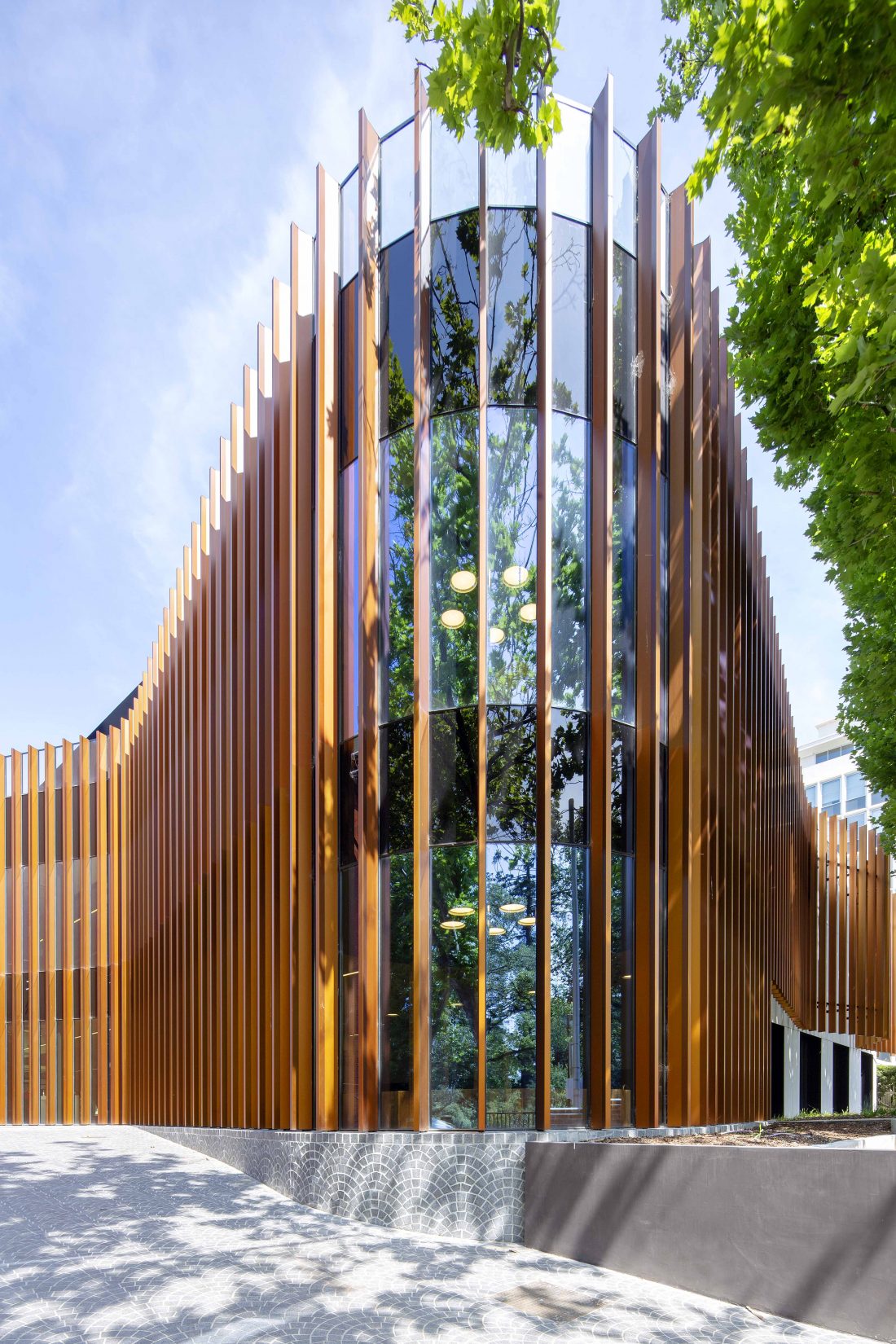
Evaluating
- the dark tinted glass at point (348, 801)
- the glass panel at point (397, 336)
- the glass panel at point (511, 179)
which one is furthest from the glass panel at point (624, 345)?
the dark tinted glass at point (348, 801)

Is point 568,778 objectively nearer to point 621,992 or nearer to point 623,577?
point 621,992

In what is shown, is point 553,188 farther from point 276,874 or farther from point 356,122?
point 276,874

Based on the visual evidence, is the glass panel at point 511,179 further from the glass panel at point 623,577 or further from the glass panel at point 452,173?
the glass panel at point 623,577

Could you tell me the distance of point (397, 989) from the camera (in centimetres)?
1026

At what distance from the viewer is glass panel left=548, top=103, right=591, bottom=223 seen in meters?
11.0

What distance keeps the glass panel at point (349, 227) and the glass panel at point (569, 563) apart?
332 cm

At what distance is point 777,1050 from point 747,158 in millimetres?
18222

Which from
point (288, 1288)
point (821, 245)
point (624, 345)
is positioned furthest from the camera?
point (624, 345)

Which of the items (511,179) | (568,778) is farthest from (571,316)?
(568,778)

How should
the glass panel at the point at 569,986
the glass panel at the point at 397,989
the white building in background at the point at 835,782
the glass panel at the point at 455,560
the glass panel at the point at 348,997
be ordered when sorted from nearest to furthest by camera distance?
the glass panel at the point at 569,986 < the glass panel at the point at 397,989 < the glass panel at the point at 455,560 < the glass panel at the point at 348,997 < the white building in background at the point at 835,782

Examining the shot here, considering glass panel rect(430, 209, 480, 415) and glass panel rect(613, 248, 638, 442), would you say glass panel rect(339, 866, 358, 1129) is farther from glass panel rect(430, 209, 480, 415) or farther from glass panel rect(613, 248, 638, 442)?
glass panel rect(613, 248, 638, 442)

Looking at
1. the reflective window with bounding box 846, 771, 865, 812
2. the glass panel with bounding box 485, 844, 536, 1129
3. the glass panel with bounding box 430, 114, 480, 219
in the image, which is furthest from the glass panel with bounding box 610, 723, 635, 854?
the reflective window with bounding box 846, 771, 865, 812

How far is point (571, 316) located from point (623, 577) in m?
2.78

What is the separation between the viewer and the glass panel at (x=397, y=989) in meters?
9.99
